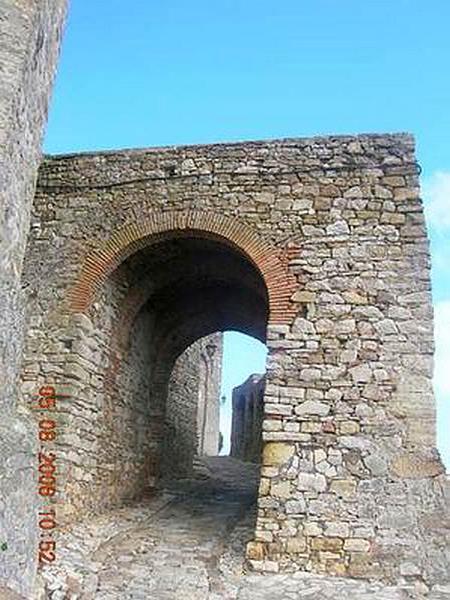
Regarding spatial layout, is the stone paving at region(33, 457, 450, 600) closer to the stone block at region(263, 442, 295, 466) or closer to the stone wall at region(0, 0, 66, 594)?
the stone block at region(263, 442, 295, 466)

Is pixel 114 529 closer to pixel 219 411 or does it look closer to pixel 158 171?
pixel 158 171

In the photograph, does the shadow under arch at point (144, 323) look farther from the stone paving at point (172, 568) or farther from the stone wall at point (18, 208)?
the stone wall at point (18, 208)

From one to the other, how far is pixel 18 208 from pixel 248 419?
16.3m

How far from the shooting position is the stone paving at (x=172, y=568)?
5.71m

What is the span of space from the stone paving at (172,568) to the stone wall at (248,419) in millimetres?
8894

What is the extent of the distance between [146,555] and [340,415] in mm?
2461

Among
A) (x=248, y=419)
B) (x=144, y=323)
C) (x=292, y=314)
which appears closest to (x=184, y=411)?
(x=144, y=323)

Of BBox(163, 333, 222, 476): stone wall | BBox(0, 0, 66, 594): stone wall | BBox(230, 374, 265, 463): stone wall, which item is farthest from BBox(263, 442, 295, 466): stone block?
BBox(230, 374, 265, 463): stone wall

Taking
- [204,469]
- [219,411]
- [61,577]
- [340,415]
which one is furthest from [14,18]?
[219,411]

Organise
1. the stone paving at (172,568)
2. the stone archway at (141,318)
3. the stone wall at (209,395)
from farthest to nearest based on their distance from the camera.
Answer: the stone wall at (209,395)
the stone archway at (141,318)
the stone paving at (172,568)
